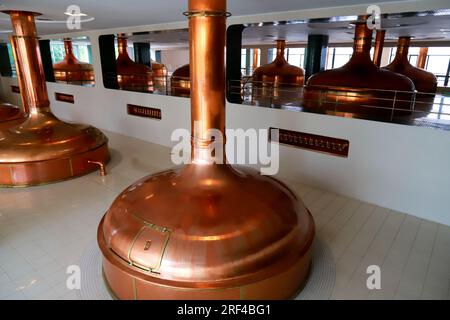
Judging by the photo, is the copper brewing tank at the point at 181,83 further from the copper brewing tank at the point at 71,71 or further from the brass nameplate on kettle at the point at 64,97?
the copper brewing tank at the point at 71,71

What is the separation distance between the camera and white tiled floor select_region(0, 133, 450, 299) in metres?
1.97

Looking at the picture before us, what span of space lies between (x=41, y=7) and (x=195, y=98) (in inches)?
103

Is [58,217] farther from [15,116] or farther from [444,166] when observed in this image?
[15,116]

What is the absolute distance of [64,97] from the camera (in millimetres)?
7133

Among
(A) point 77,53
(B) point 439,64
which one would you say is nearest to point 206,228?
(B) point 439,64

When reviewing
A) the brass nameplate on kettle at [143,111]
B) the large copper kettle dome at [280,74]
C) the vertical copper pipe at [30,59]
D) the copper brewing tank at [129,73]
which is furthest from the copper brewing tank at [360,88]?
the copper brewing tank at [129,73]

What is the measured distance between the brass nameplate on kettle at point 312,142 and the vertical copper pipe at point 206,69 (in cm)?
174

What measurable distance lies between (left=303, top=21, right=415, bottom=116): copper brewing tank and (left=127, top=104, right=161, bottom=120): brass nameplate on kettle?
99.6 inches

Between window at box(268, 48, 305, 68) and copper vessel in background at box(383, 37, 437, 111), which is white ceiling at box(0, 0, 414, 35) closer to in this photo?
copper vessel in background at box(383, 37, 437, 111)

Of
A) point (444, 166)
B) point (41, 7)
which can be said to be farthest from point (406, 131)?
point (41, 7)

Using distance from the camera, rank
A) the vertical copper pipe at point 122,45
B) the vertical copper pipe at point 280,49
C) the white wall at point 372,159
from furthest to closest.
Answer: the vertical copper pipe at point 280,49
the vertical copper pipe at point 122,45
the white wall at point 372,159

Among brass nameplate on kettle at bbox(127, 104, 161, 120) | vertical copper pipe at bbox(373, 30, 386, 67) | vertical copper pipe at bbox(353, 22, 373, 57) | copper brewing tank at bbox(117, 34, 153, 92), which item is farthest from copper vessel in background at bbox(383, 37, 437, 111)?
copper brewing tank at bbox(117, 34, 153, 92)

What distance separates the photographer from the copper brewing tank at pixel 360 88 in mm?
3488
